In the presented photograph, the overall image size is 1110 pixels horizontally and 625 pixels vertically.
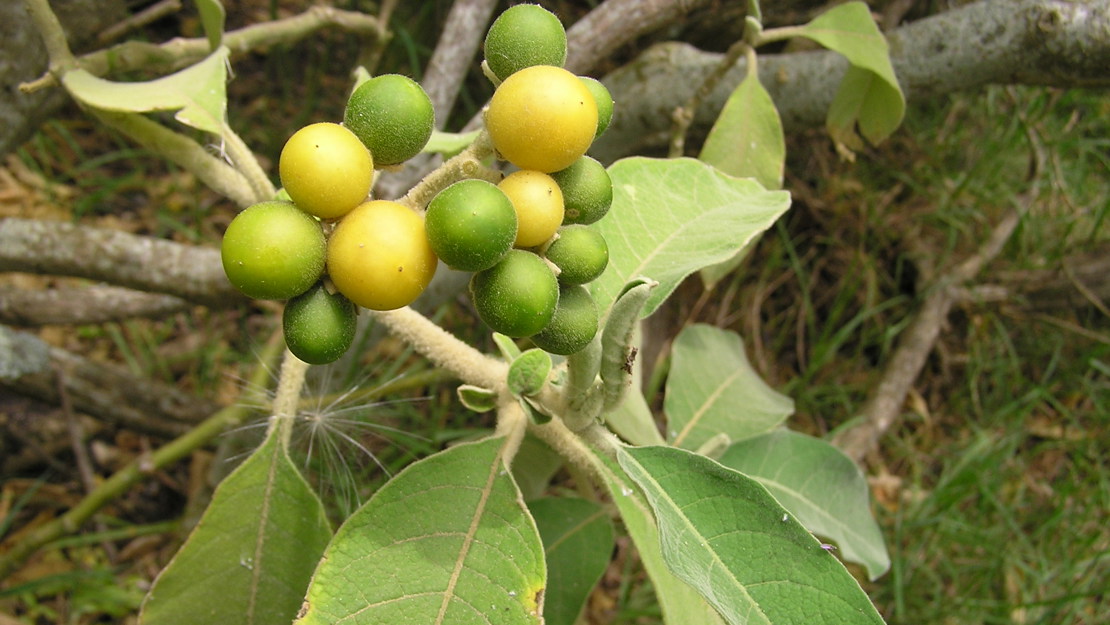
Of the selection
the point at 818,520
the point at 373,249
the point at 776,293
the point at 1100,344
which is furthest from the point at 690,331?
the point at 1100,344

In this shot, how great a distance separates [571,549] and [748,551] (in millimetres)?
784

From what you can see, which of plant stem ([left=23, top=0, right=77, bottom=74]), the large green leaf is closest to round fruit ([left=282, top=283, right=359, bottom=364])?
the large green leaf

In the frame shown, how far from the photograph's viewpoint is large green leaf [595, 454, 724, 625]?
4.24ft

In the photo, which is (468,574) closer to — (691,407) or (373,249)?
(373,249)

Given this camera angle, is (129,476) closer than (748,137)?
No

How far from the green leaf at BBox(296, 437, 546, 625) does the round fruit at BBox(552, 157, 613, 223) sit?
0.52 m

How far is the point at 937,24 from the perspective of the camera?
7.14 ft

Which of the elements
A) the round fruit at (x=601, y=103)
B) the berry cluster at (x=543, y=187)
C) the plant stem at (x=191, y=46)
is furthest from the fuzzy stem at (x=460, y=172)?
the plant stem at (x=191, y=46)

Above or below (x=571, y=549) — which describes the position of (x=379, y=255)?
above

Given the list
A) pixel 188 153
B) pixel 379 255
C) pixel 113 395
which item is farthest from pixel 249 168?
pixel 113 395

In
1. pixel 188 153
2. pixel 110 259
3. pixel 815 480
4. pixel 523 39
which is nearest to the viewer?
pixel 523 39

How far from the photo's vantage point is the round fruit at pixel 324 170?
2.96ft

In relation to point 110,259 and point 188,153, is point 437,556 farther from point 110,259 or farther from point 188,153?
point 110,259

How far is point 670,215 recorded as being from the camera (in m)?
1.56
